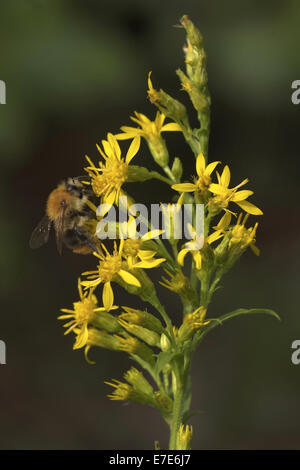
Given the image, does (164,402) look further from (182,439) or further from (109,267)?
(109,267)

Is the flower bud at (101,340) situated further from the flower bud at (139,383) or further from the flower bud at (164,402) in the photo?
the flower bud at (164,402)

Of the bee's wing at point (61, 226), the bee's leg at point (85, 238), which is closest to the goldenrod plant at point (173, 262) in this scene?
the bee's leg at point (85, 238)

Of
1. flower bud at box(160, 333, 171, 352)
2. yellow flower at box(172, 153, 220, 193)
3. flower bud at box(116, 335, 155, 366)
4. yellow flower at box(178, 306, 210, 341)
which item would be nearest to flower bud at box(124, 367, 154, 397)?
flower bud at box(116, 335, 155, 366)

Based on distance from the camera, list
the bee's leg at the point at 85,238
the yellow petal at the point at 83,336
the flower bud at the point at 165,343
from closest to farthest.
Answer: the flower bud at the point at 165,343 → the yellow petal at the point at 83,336 → the bee's leg at the point at 85,238

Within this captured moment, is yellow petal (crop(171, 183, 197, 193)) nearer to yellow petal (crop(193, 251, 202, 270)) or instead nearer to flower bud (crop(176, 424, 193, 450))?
yellow petal (crop(193, 251, 202, 270))

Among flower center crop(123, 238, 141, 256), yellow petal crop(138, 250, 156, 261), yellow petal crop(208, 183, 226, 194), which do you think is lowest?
yellow petal crop(138, 250, 156, 261)

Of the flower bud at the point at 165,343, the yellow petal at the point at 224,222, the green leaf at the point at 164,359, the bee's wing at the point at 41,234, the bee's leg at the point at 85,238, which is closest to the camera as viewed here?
the green leaf at the point at 164,359
